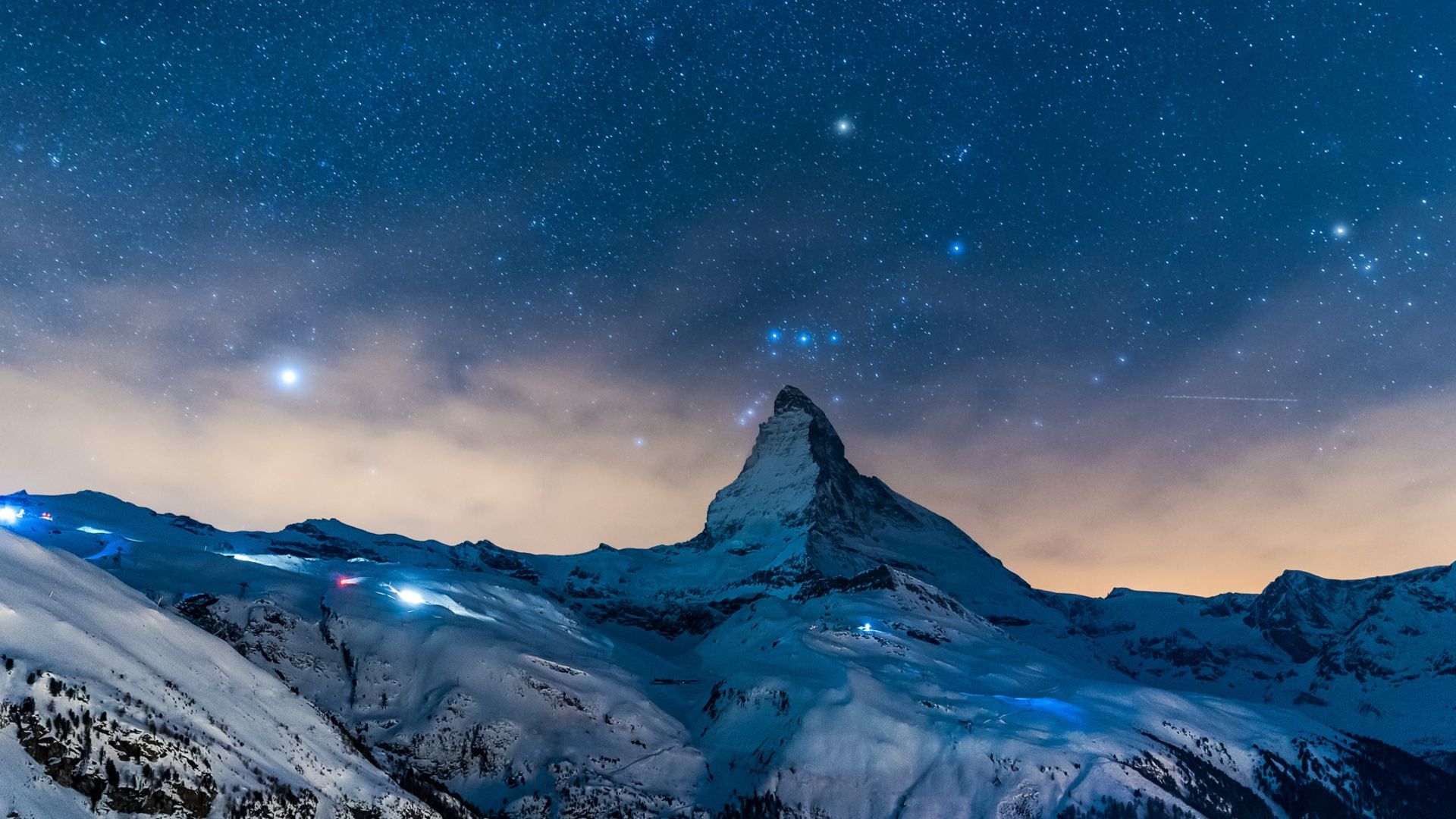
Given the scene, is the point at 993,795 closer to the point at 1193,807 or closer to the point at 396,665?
the point at 1193,807

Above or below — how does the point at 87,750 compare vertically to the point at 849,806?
above

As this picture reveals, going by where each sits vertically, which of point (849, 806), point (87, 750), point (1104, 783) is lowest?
point (849, 806)

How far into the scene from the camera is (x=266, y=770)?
52906 millimetres

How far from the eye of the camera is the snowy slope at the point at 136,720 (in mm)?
37750

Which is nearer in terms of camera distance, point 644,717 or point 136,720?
point 136,720

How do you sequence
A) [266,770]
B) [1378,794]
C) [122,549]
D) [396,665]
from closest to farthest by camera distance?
[266,770], [396,665], [122,549], [1378,794]

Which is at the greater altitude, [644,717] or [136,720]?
[136,720]

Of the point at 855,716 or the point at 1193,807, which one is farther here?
the point at 855,716

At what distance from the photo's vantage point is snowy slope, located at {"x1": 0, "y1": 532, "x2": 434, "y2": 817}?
3775cm

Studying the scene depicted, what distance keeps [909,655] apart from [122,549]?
5778 inches

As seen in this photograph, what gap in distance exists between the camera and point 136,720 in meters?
44.7

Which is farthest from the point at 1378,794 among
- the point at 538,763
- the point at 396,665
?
the point at 396,665

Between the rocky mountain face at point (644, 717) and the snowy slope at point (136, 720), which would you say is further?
the rocky mountain face at point (644, 717)

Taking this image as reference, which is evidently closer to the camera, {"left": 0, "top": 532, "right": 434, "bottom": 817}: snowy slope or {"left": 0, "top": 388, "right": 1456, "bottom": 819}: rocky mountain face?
{"left": 0, "top": 532, "right": 434, "bottom": 817}: snowy slope
